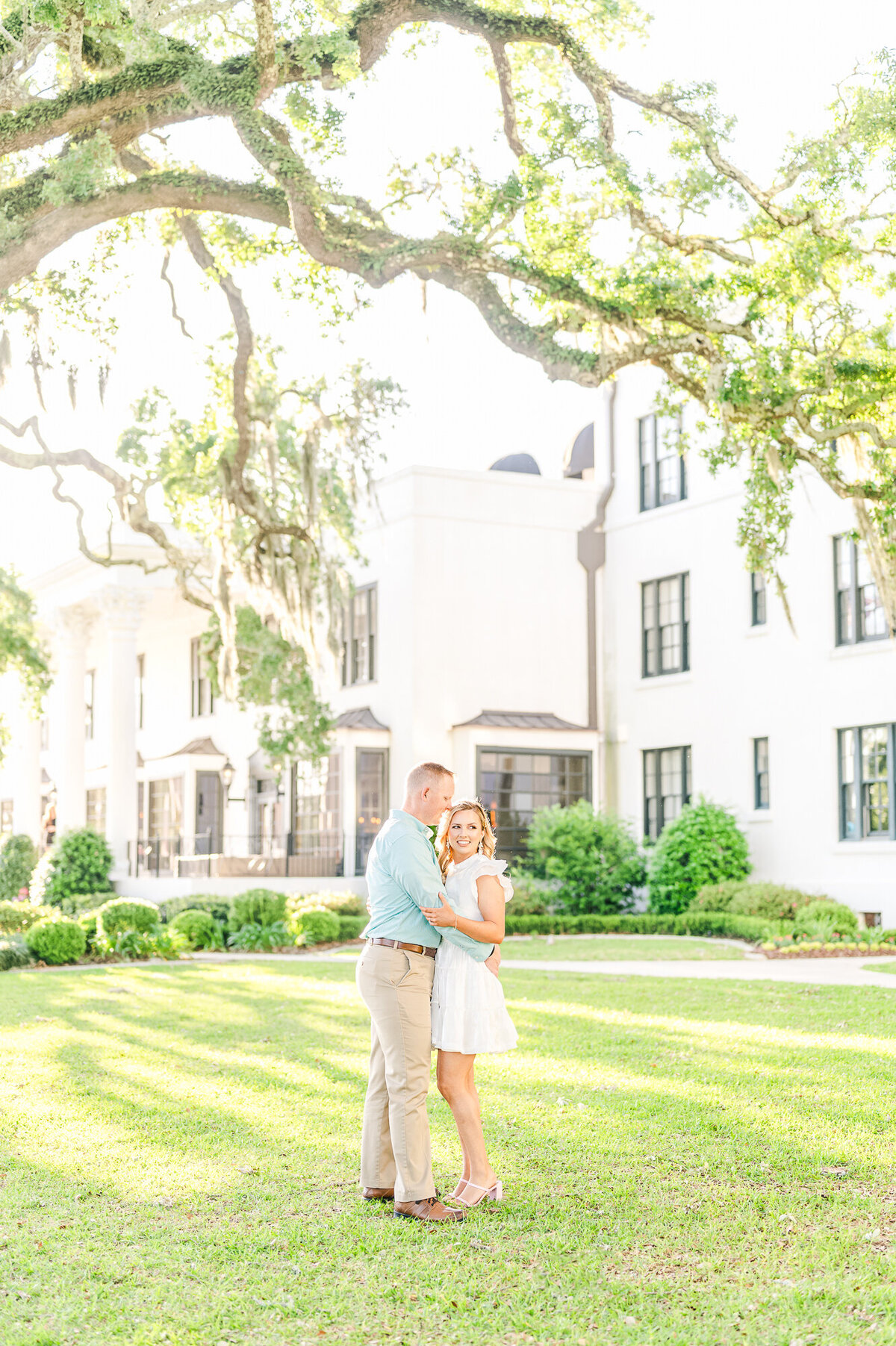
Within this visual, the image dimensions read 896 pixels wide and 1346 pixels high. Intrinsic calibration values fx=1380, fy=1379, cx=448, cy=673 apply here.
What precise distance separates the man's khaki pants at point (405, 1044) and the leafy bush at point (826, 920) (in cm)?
1337

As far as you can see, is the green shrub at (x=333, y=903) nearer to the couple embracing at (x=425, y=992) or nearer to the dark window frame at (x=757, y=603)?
the dark window frame at (x=757, y=603)

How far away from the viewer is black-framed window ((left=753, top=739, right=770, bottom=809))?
72.9ft

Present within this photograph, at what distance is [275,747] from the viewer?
2228 cm

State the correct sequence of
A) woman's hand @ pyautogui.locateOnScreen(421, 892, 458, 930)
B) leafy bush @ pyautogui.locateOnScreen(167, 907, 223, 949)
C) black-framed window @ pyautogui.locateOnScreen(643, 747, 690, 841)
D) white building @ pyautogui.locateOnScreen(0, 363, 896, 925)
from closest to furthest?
woman's hand @ pyautogui.locateOnScreen(421, 892, 458, 930) → leafy bush @ pyautogui.locateOnScreen(167, 907, 223, 949) → white building @ pyautogui.locateOnScreen(0, 363, 896, 925) → black-framed window @ pyautogui.locateOnScreen(643, 747, 690, 841)

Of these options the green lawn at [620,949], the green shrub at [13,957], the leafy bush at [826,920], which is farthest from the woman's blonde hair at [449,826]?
the leafy bush at [826,920]

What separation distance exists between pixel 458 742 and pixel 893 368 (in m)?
15.1

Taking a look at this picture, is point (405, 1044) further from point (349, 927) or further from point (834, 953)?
point (349, 927)

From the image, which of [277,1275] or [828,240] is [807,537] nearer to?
[828,240]

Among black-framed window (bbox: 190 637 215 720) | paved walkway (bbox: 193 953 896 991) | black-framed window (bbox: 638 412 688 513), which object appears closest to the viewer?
paved walkway (bbox: 193 953 896 991)

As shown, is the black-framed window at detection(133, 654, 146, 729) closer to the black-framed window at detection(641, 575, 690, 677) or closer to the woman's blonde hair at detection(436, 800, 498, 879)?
the black-framed window at detection(641, 575, 690, 677)

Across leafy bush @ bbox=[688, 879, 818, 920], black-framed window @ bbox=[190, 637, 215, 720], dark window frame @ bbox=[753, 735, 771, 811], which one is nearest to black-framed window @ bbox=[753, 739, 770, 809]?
dark window frame @ bbox=[753, 735, 771, 811]

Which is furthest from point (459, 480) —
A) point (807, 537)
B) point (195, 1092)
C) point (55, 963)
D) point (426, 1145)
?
point (426, 1145)

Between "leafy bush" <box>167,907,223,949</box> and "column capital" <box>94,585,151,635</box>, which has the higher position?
"column capital" <box>94,585,151,635</box>

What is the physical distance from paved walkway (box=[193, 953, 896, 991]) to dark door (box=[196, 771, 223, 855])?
533 inches
